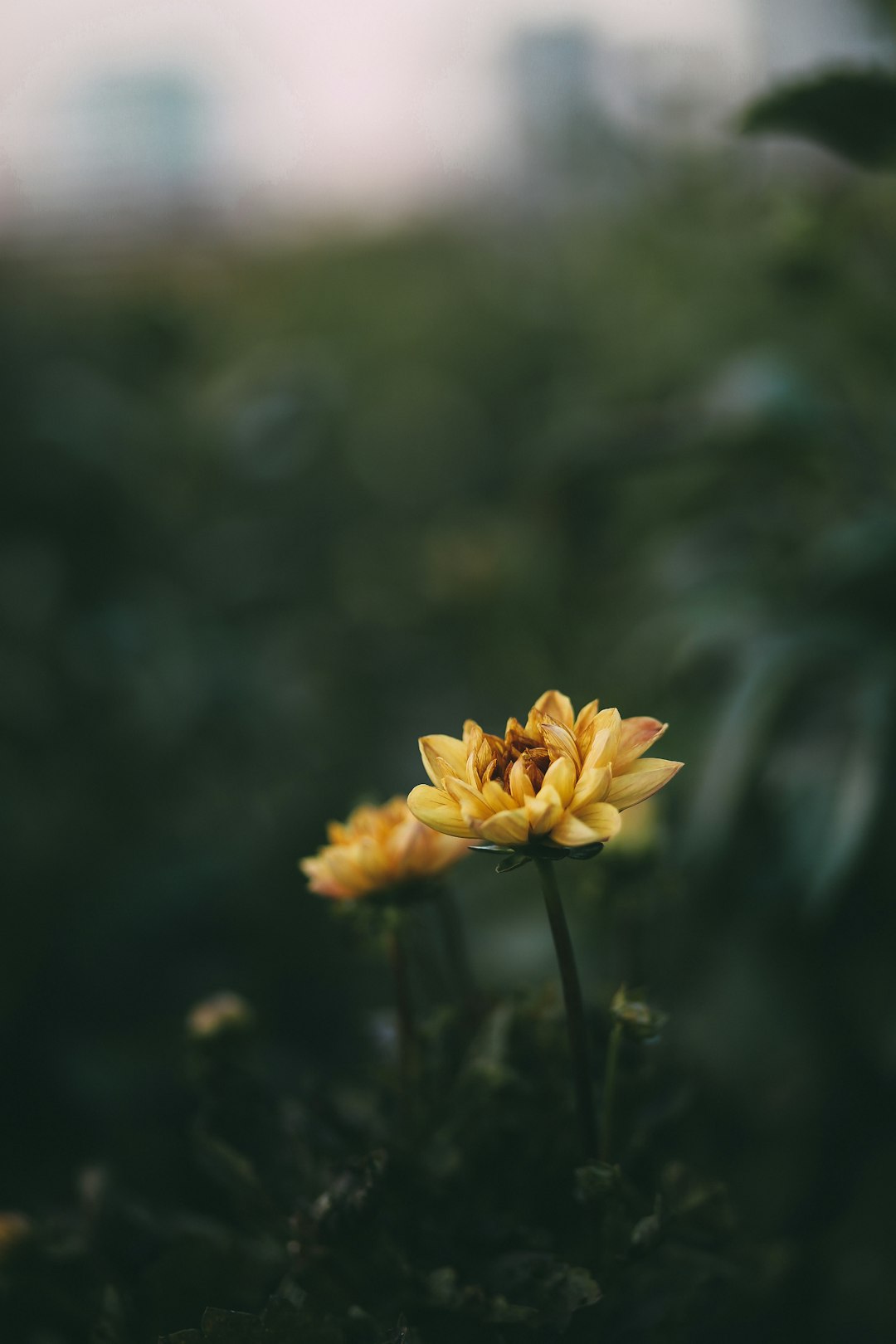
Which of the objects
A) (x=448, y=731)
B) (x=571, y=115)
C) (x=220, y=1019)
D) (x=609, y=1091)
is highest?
(x=571, y=115)

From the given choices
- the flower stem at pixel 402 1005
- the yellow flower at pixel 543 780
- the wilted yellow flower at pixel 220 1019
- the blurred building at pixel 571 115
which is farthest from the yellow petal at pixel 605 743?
the blurred building at pixel 571 115

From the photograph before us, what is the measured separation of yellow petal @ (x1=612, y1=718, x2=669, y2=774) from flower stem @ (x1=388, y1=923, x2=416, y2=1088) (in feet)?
0.41

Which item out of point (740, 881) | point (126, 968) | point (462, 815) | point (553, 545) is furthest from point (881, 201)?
point (126, 968)

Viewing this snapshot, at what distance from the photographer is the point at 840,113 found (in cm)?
65

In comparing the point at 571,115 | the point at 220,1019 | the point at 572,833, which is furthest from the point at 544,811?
the point at 571,115

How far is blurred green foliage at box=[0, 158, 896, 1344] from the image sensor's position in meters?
0.45

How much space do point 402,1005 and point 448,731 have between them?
1124 millimetres

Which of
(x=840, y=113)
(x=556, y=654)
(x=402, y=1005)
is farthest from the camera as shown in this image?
(x=556, y=654)

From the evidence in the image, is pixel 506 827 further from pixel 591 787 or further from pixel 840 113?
pixel 840 113

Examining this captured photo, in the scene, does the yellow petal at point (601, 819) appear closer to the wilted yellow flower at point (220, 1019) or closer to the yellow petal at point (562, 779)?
the yellow petal at point (562, 779)

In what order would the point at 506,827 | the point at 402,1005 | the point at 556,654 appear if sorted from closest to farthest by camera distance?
the point at 506,827, the point at 402,1005, the point at 556,654

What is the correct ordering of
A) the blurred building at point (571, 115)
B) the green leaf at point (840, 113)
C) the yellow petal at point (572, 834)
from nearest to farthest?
the yellow petal at point (572, 834)
the green leaf at point (840, 113)
the blurred building at point (571, 115)

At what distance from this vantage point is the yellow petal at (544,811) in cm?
31

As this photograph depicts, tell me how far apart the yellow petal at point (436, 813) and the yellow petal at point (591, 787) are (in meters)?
0.04
